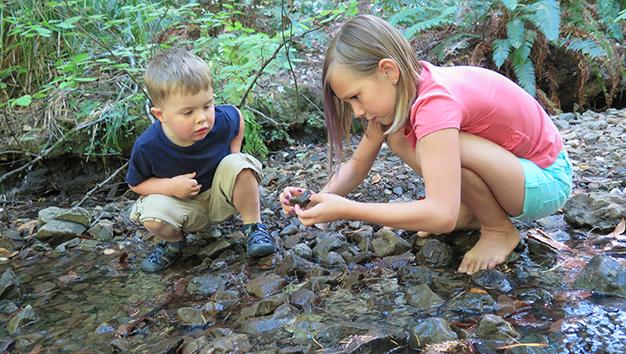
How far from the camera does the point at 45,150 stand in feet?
14.2

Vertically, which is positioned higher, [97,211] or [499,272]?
[499,272]

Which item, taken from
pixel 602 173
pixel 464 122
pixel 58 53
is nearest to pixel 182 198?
pixel 464 122

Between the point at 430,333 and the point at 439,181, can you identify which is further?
the point at 439,181

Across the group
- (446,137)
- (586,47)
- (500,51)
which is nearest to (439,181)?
(446,137)

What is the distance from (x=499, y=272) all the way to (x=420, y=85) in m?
0.80

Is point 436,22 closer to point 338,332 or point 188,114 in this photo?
point 188,114

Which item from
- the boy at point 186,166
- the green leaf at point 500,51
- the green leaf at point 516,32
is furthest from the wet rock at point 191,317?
the green leaf at point 516,32

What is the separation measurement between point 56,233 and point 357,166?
194 centimetres

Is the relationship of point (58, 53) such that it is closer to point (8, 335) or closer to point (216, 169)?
point (216, 169)

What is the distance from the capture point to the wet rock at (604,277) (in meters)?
1.94

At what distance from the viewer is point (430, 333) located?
1737mm

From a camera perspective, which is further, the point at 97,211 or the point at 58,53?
the point at 58,53

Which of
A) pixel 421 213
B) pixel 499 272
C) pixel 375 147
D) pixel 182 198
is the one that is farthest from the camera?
pixel 182 198

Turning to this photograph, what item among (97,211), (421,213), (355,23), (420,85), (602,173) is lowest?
(97,211)
